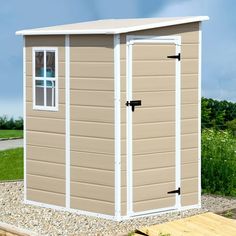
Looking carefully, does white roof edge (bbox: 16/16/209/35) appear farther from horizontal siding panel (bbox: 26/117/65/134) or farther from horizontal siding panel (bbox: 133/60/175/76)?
horizontal siding panel (bbox: 26/117/65/134)

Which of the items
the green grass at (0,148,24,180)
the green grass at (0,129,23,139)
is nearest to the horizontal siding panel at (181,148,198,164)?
the green grass at (0,148,24,180)

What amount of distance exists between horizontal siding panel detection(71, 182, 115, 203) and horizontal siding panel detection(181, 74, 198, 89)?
1.67 meters

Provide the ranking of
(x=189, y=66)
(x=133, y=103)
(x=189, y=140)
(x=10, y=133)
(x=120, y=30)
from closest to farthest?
1. (x=120, y=30)
2. (x=133, y=103)
3. (x=189, y=66)
4. (x=189, y=140)
5. (x=10, y=133)

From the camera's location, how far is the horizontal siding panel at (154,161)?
29.6 ft

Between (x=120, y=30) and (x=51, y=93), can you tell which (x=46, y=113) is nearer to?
(x=51, y=93)

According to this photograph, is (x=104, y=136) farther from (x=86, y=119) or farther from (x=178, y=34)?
(x=178, y=34)

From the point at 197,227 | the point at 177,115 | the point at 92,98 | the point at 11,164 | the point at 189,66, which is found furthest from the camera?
the point at 11,164

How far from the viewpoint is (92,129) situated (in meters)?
9.01

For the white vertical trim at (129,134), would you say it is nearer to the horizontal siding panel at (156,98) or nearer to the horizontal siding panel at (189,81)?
Result: the horizontal siding panel at (156,98)

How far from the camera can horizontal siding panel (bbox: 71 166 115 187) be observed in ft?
29.2

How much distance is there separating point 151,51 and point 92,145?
4.45 feet

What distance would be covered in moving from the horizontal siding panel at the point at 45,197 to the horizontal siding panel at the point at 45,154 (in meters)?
0.44

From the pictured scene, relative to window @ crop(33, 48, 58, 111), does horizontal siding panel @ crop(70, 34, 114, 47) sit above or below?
above

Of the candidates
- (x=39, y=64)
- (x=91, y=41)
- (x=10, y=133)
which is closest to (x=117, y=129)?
(x=91, y=41)
